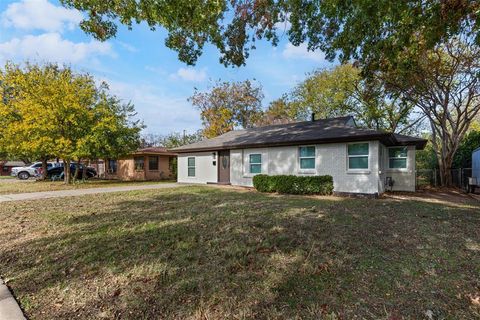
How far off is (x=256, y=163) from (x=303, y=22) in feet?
27.9

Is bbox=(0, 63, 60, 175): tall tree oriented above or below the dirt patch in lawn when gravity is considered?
above

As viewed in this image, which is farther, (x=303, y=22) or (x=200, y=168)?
(x=200, y=168)

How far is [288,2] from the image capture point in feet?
21.7

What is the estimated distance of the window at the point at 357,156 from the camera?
37.0ft

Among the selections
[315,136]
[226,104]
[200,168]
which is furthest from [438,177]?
[226,104]

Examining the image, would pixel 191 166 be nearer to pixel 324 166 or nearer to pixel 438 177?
pixel 324 166

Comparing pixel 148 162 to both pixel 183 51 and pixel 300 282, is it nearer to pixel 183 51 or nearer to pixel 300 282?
pixel 183 51

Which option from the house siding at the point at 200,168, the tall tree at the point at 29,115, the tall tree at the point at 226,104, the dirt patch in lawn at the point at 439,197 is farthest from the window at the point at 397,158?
the tall tree at the point at 29,115

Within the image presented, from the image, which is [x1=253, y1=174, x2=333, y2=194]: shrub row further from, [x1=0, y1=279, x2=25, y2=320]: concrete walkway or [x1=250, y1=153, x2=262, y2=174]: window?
[x1=0, y1=279, x2=25, y2=320]: concrete walkway

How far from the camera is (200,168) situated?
58.1 feet

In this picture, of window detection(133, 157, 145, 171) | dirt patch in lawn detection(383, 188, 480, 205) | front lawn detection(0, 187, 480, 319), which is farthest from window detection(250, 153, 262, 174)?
window detection(133, 157, 145, 171)

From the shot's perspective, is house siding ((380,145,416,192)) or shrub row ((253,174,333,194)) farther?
house siding ((380,145,416,192))

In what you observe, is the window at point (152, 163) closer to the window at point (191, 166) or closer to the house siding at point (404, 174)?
the window at point (191, 166)

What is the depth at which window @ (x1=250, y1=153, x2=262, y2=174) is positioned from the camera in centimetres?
1470
